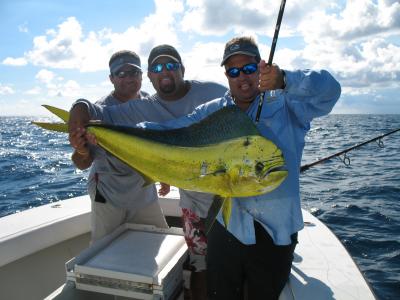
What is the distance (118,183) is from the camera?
3158mm

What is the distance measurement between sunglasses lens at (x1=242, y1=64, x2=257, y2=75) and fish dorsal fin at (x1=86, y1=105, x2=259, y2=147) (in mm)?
449

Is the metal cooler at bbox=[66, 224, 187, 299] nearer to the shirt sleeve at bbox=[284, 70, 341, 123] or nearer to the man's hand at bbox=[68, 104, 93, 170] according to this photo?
the man's hand at bbox=[68, 104, 93, 170]

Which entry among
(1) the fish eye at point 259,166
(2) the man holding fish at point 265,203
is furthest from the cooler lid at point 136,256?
(1) the fish eye at point 259,166

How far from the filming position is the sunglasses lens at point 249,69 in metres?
2.08

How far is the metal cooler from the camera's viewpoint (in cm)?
226

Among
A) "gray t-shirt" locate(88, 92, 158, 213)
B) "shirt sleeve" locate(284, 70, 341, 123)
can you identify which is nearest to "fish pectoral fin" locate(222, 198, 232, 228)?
"shirt sleeve" locate(284, 70, 341, 123)

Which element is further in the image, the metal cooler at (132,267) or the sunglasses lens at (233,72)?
the metal cooler at (132,267)

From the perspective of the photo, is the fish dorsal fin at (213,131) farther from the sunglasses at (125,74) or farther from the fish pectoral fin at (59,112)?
the sunglasses at (125,74)

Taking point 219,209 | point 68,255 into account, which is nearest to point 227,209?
point 219,209

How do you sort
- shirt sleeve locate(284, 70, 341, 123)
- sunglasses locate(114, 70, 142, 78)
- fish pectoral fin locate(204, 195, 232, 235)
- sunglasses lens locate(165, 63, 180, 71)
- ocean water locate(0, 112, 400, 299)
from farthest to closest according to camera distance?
ocean water locate(0, 112, 400, 299), sunglasses locate(114, 70, 142, 78), sunglasses lens locate(165, 63, 180, 71), shirt sleeve locate(284, 70, 341, 123), fish pectoral fin locate(204, 195, 232, 235)

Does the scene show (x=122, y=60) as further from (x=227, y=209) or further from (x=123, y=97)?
(x=227, y=209)

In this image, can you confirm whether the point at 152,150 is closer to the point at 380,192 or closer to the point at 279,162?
the point at 279,162

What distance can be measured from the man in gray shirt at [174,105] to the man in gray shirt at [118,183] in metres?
0.37

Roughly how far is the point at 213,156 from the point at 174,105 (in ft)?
3.83
